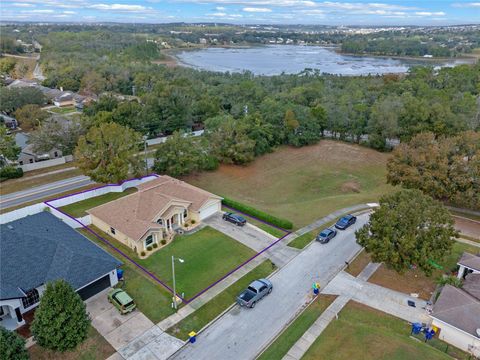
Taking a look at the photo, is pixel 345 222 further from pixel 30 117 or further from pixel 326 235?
pixel 30 117

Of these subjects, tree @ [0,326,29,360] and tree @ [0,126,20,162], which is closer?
tree @ [0,326,29,360]

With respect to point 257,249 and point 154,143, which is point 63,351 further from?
point 154,143

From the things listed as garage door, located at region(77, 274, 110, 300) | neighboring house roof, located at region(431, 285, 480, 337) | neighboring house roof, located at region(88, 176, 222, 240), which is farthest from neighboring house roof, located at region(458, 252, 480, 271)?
garage door, located at region(77, 274, 110, 300)

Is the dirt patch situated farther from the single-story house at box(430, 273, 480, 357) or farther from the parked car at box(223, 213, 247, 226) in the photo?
the single-story house at box(430, 273, 480, 357)

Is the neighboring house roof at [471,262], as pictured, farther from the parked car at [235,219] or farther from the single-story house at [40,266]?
the single-story house at [40,266]

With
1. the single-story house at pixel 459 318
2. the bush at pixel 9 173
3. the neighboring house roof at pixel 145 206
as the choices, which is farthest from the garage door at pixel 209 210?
the bush at pixel 9 173

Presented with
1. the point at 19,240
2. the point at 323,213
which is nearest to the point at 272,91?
the point at 323,213
